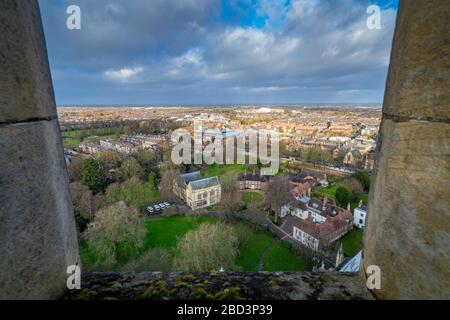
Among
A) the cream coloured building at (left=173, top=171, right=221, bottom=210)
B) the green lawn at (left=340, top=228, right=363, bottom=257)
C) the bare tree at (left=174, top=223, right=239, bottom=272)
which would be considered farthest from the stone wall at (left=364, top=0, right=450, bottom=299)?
the cream coloured building at (left=173, top=171, right=221, bottom=210)

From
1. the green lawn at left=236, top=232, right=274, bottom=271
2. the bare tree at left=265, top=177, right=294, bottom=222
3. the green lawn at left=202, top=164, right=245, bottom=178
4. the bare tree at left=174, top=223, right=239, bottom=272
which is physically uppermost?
the bare tree at left=174, top=223, right=239, bottom=272

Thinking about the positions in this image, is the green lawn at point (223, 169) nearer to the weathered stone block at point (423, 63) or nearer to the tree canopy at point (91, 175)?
the tree canopy at point (91, 175)

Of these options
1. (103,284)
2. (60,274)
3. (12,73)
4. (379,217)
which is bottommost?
(103,284)

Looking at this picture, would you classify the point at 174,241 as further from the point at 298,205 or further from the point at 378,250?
the point at 378,250

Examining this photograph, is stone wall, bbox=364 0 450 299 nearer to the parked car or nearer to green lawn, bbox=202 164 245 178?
the parked car

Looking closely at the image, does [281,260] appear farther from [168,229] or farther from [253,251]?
[168,229]

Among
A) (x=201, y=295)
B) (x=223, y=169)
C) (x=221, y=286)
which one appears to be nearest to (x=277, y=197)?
(x=223, y=169)
